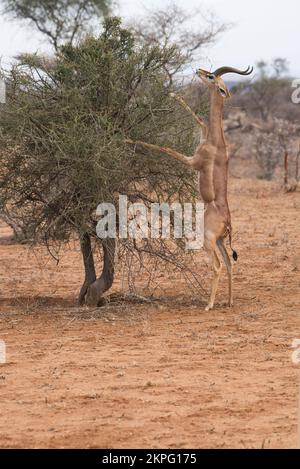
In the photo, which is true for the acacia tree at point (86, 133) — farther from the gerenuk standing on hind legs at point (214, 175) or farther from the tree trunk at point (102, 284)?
the gerenuk standing on hind legs at point (214, 175)

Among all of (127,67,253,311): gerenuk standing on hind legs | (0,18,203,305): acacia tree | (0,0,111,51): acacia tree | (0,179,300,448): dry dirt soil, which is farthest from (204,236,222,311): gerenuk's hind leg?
(0,0,111,51): acacia tree

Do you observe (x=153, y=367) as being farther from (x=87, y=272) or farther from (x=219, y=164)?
(x=219, y=164)

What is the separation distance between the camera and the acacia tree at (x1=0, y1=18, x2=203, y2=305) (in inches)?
A: 334

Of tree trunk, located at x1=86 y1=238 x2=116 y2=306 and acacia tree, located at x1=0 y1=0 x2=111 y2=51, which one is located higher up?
acacia tree, located at x1=0 y1=0 x2=111 y2=51

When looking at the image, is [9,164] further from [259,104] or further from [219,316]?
[259,104]

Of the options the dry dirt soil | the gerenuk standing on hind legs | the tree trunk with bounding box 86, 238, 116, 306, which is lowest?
the dry dirt soil

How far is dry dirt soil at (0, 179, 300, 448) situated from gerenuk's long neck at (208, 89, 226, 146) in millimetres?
1665

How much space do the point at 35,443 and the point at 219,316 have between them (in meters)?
3.61

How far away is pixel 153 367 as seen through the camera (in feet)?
22.7

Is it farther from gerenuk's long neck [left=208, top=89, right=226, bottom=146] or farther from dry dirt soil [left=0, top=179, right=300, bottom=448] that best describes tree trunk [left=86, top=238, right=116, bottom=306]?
gerenuk's long neck [left=208, top=89, right=226, bottom=146]

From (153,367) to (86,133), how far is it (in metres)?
2.51

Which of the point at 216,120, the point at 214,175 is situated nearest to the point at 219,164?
the point at 214,175

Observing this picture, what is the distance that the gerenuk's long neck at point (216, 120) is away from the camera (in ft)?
29.8
